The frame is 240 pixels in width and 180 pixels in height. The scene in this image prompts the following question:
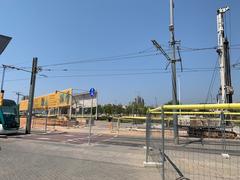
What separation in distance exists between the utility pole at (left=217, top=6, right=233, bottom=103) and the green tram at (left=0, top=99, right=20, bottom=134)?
745 inches

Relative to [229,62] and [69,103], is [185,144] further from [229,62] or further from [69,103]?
[69,103]

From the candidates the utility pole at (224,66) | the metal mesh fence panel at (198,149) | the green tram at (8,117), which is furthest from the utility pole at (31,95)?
the utility pole at (224,66)

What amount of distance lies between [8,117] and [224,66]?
1989 cm

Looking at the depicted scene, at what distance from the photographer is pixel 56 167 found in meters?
9.59

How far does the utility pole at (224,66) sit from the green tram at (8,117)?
62.1 feet

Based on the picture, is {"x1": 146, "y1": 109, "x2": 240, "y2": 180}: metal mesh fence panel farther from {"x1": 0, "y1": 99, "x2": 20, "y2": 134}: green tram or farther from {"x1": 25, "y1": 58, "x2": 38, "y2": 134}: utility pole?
{"x1": 0, "y1": 99, "x2": 20, "y2": 134}: green tram

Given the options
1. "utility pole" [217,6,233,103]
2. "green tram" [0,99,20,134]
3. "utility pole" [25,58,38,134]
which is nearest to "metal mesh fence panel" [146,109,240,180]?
"utility pole" [217,6,233,103]

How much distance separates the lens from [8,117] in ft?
85.4

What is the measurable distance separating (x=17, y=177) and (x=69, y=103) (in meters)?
55.4

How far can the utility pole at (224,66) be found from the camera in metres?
25.2

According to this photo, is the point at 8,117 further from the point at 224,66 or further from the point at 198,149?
the point at 224,66

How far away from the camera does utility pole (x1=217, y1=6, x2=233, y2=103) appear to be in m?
25.2

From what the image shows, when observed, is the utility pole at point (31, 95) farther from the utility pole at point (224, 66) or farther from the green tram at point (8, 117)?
the utility pole at point (224, 66)

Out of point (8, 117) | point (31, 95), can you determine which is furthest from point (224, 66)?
point (8, 117)
